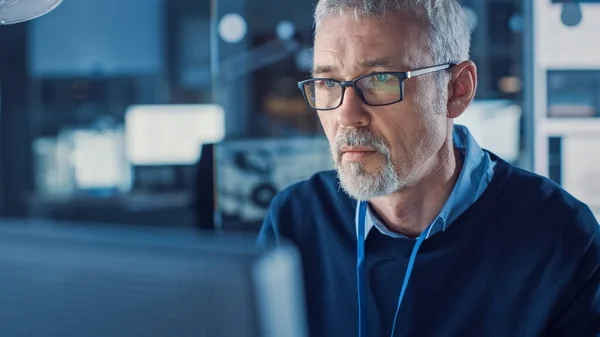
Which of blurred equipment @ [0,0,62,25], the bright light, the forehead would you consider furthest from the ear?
the bright light

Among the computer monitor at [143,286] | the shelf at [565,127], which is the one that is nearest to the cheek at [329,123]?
the computer monitor at [143,286]

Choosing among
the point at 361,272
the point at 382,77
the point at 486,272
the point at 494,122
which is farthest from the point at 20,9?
the point at 494,122

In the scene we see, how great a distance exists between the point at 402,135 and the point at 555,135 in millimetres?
1239

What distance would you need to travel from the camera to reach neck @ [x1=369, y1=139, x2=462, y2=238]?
1.24 metres

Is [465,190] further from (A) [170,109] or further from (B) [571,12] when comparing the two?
(A) [170,109]

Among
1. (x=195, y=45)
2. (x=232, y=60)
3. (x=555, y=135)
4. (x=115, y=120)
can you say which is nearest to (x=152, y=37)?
(x=195, y=45)

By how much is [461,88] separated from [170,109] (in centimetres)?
429

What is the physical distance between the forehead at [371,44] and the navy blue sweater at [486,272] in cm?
29

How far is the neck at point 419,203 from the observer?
124 cm

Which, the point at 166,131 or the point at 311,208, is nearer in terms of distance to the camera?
the point at 311,208

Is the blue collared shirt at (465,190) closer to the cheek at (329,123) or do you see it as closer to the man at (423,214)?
the man at (423,214)

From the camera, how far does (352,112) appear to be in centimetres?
115

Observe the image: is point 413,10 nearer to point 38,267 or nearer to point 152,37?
point 38,267

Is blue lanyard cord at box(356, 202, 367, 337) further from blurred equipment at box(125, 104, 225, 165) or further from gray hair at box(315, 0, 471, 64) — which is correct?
blurred equipment at box(125, 104, 225, 165)
